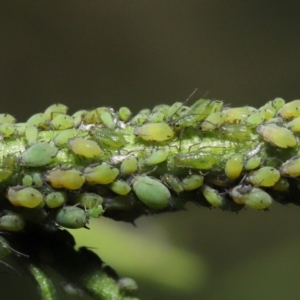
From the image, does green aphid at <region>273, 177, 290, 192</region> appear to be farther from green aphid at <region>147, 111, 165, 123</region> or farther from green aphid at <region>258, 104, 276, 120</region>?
green aphid at <region>147, 111, 165, 123</region>

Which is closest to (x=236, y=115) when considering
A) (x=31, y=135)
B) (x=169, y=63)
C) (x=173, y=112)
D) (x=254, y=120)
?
(x=254, y=120)

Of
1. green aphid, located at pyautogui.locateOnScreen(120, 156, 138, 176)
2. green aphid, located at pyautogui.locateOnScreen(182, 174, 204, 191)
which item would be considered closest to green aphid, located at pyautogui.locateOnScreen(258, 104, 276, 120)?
green aphid, located at pyautogui.locateOnScreen(182, 174, 204, 191)

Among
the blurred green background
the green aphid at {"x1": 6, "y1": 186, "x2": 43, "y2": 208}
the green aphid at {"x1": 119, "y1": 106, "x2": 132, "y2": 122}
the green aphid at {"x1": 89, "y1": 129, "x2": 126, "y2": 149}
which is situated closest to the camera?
the green aphid at {"x1": 6, "y1": 186, "x2": 43, "y2": 208}

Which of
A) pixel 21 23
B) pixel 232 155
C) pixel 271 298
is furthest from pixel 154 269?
pixel 21 23

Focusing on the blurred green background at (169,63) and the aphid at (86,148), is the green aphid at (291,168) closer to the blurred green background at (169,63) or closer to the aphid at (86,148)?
the aphid at (86,148)

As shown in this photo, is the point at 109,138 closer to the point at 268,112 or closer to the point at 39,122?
the point at 39,122

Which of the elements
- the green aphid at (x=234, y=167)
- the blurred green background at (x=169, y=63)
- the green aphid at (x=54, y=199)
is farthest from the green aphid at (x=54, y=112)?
the blurred green background at (x=169, y=63)

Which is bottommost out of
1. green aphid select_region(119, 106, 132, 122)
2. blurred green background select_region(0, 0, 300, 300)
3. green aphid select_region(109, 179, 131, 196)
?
green aphid select_region(109, 179, 131, 196)

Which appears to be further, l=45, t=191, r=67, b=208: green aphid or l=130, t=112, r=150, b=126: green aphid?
l=130, t=112, r=150, b=126: green aphid
